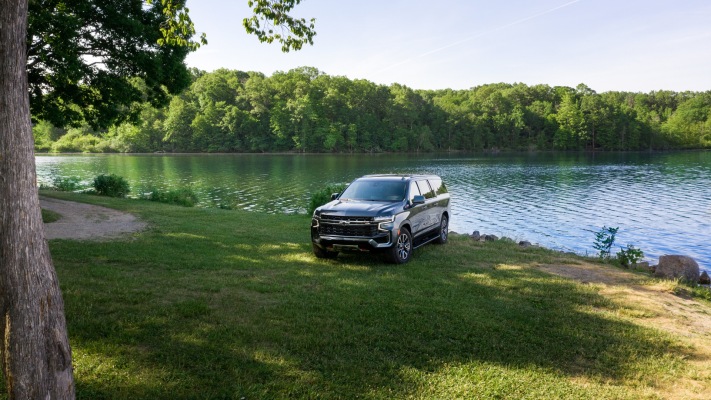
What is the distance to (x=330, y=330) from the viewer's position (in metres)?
6.42

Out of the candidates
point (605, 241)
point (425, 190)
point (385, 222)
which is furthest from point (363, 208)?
point (605, 241)

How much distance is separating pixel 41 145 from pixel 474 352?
15002 centimetres

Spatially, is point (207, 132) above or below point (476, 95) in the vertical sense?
below

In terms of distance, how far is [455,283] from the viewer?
30.2 feet

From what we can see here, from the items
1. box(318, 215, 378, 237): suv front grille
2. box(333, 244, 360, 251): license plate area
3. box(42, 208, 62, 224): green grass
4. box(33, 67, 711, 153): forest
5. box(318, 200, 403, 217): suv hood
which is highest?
box(33, 67, 711, 153): forest

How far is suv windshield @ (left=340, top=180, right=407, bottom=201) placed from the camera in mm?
11781

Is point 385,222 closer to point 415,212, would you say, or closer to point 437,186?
point 415,212

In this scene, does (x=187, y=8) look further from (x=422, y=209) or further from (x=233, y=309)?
(x=422, y=209)

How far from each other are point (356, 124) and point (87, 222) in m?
106

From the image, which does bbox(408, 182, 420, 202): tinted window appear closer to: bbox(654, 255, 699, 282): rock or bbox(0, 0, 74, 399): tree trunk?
bbox(654, 255, 699, 282): rock

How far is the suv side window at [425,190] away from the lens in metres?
12.7

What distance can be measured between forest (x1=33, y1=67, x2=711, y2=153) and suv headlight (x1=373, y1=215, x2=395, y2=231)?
105 m

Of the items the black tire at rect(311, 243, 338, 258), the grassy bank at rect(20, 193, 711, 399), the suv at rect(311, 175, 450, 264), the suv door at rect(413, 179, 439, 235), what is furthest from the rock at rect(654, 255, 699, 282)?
the black tire at rect(311, 243, 338, 258)

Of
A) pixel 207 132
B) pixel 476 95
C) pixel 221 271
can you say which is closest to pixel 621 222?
pixel 221 271
